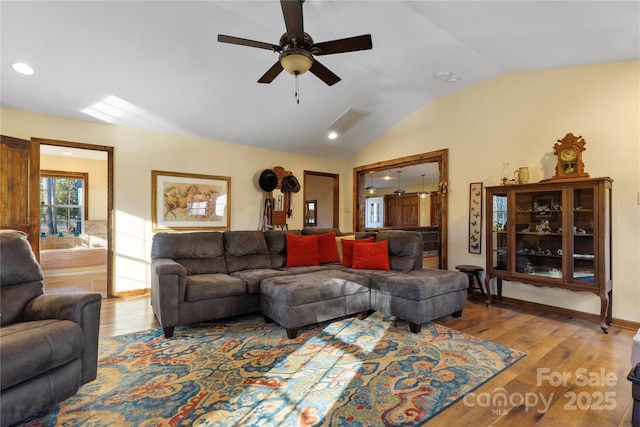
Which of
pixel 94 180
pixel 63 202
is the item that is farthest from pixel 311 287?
pixel 63 202

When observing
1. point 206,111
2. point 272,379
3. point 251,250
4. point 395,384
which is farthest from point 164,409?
point 206,111

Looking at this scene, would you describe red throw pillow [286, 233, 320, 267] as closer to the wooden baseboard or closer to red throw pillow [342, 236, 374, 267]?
red throw pillow [342, 236, 374, 267]

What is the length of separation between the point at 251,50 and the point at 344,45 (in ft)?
4.60

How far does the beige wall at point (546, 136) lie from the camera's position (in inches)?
130

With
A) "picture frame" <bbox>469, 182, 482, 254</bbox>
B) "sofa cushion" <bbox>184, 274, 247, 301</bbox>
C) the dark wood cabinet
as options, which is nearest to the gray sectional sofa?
"sofa cushion" <bbox>184, 274, 247, 301</bbox>

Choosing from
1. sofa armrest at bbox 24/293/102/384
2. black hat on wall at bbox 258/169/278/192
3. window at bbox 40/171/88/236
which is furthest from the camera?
window at bbox 40/171/88/236

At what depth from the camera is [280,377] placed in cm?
222

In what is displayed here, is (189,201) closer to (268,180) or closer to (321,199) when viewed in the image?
(268,180)

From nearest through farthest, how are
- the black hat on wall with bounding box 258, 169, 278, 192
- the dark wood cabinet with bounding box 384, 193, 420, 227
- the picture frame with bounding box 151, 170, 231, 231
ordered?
1. the picture frame with bounding box 151, 170, 231, 231
2. the black hat on wall with bounding box 258, 169, 278, 192
3. the dark wood cabinet with bounding box 384, 193, 420, 227

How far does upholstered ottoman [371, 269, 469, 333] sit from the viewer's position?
10.2 ft

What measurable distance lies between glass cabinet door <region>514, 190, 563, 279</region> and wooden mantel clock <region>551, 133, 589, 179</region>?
23 cm

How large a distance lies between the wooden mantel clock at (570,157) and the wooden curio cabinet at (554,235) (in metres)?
0.17

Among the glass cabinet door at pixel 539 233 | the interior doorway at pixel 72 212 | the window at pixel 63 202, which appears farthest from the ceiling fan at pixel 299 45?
the window at pixel 63 202

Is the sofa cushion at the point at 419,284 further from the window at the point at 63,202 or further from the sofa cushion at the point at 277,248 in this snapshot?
the window at the point at 63,202
